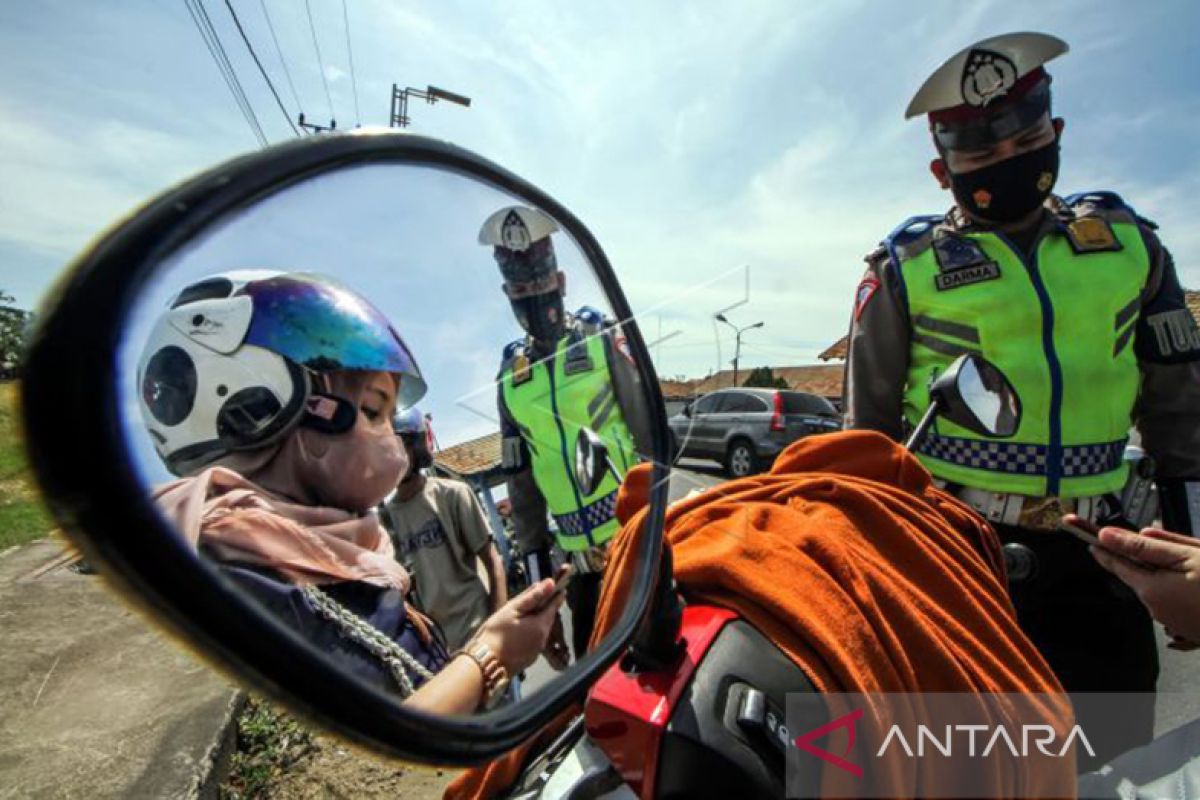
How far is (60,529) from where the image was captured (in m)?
0.35

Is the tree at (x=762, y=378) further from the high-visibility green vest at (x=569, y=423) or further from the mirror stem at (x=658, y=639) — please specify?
the mirror stem at (x=658, y=639)

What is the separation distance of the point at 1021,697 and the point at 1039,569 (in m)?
1.09

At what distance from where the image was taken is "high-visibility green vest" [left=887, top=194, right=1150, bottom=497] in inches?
66.2

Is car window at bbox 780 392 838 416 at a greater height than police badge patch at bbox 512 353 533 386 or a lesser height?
lesser

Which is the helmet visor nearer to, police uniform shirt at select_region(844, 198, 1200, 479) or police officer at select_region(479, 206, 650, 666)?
police officer at select_region(479, 206, 650, 666)

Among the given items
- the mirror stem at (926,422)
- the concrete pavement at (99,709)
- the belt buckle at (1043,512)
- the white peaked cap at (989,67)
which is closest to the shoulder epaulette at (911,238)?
the white peaked cap at (989,67)

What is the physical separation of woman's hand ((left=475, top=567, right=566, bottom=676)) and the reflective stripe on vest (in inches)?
57.4

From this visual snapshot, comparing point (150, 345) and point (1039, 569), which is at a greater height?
point (150, 345)

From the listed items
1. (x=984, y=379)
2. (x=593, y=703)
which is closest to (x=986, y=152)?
(x=984, y=379)

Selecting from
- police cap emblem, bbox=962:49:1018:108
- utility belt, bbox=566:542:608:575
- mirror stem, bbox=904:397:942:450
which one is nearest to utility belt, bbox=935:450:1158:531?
mirror stem, bbox=904:397:942:450

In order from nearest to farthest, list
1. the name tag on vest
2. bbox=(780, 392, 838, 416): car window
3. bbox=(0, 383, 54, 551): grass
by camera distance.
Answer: bbox=(0, 383, 54, 551): grass
the name tag on vest
bbox=(780, 392, 838, 416): car window

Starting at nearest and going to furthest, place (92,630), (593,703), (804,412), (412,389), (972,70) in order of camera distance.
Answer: (412,389) < (593,703) < (972,70) < (92,630) < (804,412)

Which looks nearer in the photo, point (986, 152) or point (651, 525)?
point (651, 525)

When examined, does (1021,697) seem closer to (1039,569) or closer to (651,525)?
(651,525)
